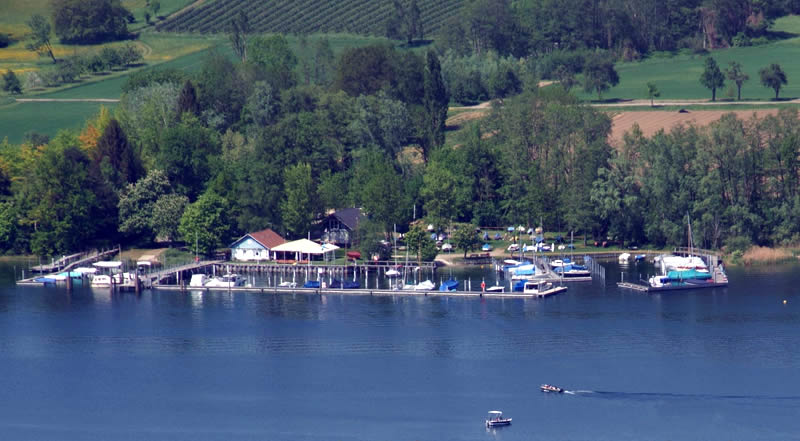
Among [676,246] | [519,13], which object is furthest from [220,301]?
[519,13]

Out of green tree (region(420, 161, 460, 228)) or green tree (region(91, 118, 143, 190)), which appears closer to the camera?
green tree (region(420, 161, 460, 228))

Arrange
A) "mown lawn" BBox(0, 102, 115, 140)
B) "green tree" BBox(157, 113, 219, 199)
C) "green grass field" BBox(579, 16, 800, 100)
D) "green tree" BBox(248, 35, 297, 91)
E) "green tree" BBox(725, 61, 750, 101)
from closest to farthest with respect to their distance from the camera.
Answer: "green tree" BBox(157, 113, 219, 199) < "green tree" BBox(725, 61, 750, 101) < "mown lawn" BBox(0, 102, 115, 140) < "green grass field" BBox(579, 16, 800, 100) < "green tree" BBox(248, 35, 297, 91)

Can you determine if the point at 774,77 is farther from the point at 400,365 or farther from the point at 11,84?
the point at 11,84

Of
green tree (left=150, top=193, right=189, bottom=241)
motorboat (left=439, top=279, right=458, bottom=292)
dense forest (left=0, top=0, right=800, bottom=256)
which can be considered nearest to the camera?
motorboat (left=439, top=279, right=458, bottom=292)

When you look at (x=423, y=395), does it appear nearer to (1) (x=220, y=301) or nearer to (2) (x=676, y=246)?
(1) (x=220, y=301)

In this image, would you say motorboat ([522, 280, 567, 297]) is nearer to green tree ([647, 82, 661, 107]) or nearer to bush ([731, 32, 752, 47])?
green tree ([647, 82, 661, 107])

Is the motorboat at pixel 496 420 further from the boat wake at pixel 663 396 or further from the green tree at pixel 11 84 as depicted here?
the green tree at pixel 11 84

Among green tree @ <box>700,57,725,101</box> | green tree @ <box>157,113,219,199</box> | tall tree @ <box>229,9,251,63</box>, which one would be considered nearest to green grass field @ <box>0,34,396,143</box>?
tall tree @ <box>229,9,251,63</box>
